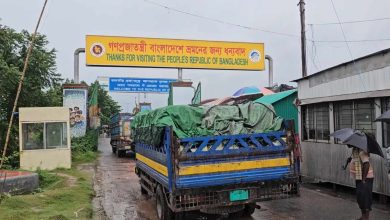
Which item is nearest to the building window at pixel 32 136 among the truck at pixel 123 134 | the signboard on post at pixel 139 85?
the truck at pixel 123 134

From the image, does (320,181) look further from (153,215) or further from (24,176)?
(24,176)

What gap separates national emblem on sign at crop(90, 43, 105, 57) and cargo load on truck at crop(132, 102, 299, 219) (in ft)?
63.0

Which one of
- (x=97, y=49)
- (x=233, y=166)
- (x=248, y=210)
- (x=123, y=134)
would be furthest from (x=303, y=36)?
(x=233, y=166)

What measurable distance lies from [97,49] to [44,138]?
10759 mm

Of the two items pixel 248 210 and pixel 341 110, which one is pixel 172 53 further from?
pixel 248 210

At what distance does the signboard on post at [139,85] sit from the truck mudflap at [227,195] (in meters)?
26.3

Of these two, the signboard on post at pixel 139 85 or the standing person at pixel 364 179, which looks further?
the signboard on post at pixel 139 85

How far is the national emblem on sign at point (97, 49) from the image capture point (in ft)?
86.5

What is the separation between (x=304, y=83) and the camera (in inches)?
519

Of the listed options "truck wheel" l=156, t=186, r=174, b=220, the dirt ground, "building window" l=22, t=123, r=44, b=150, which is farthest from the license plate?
"building window" l=22, t=123, r=44, b=150

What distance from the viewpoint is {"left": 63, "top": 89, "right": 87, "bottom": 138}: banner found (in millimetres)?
25953

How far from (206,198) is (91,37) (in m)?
21.1

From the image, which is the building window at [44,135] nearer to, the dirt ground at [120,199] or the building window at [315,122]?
the dirt ground at [120,199]

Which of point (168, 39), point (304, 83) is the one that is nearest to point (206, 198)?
point (304, 83)
